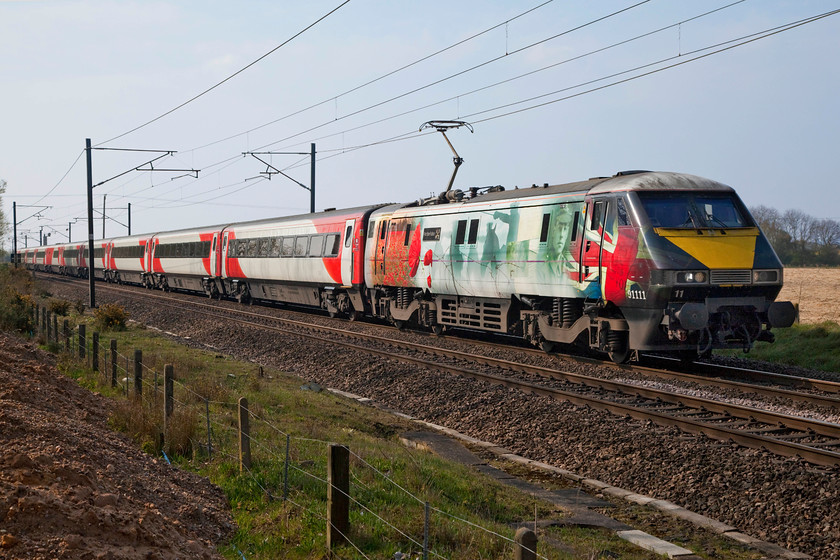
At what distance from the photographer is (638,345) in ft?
46.4

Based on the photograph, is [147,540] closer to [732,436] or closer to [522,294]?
[732,436]

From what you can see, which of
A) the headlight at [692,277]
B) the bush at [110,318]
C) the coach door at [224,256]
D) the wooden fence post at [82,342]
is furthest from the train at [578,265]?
the coach door at [224,256]

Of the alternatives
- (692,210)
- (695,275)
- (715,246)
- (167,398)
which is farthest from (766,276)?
(167,398)

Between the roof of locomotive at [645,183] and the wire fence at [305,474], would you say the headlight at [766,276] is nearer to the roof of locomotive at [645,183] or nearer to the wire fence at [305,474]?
the roof of locomotive at [645,183]

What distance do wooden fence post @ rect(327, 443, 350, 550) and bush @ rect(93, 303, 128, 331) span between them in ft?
62.8

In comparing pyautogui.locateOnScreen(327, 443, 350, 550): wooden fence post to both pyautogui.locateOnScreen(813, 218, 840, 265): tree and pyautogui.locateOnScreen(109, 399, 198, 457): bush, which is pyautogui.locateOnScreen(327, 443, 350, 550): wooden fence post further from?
pyautogui.locateOnScreen(813, 218, 840, 265): tree

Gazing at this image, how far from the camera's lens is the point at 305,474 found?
7965 millimetres

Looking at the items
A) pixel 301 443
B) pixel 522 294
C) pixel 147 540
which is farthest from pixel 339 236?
pixel 147 540

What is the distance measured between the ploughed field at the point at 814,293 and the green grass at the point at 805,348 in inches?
78.0

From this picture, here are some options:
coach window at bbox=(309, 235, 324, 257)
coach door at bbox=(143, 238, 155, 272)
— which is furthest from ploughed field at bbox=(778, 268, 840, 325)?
coach door at bbox=(143, 238, 155, 272)

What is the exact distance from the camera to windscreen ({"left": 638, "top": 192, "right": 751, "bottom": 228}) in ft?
45.6

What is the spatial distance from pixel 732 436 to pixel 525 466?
252cm

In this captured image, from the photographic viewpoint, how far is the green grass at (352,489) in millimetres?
6281

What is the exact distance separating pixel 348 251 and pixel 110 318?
7416mm
